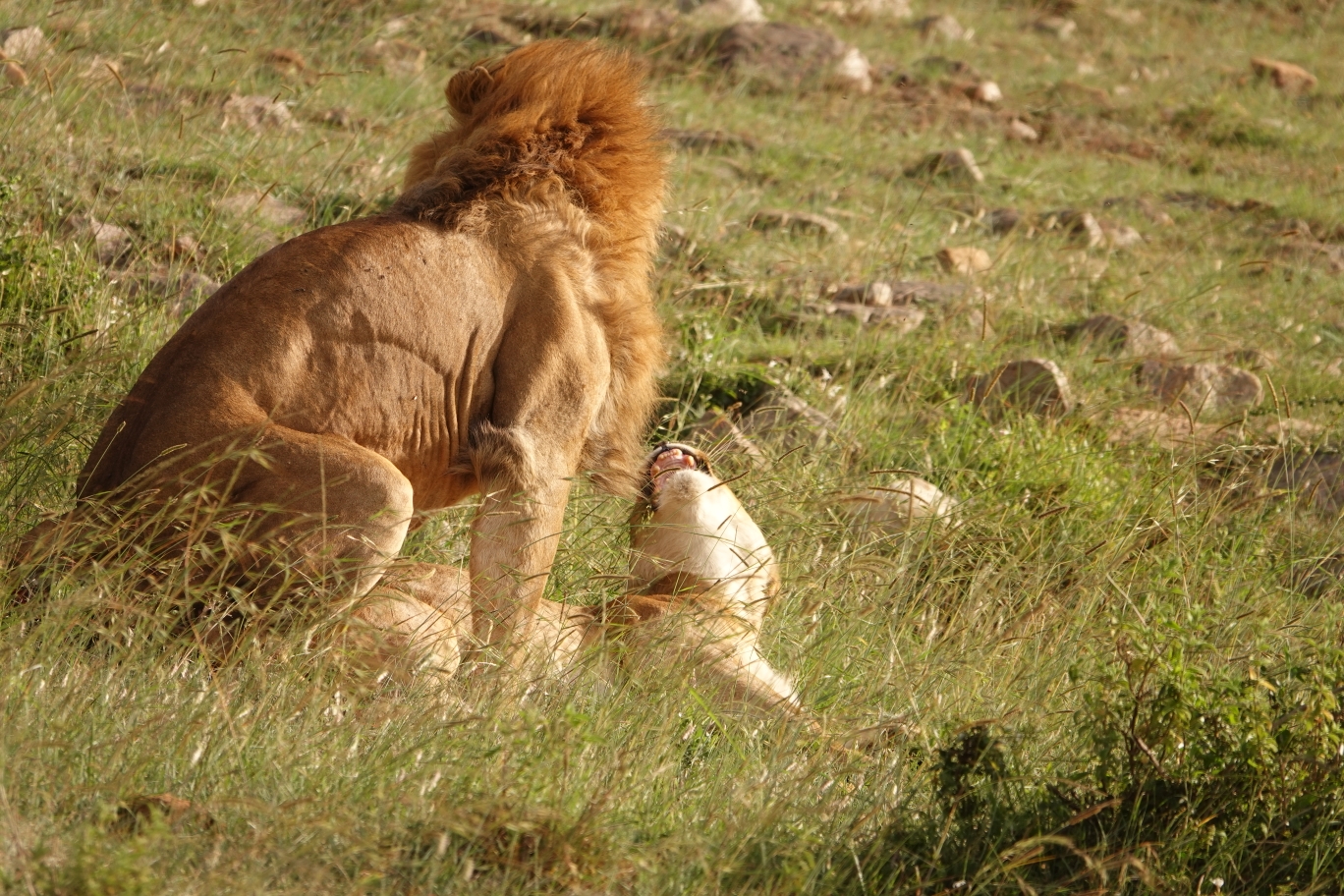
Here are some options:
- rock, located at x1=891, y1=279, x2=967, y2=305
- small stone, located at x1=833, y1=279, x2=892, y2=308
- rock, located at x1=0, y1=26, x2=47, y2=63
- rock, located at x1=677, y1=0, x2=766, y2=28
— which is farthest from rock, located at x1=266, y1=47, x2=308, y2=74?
rock, located at x1=677, y1=0, x2=766, y2=28

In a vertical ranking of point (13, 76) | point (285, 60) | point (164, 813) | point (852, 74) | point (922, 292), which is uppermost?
point (164, 813)

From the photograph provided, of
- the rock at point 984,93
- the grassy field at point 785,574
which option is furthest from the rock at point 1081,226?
the rock at point 984,93

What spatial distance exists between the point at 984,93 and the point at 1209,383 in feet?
18.9

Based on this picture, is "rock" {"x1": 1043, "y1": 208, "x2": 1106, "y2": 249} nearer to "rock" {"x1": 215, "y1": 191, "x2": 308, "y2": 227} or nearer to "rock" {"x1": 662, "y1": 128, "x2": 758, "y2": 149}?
"rock" {"x1": 662, "y1": 128, "x2": 758, "y2": 149}

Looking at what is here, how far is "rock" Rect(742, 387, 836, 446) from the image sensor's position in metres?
5.67

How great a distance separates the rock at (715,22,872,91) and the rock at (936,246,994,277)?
3000 mm

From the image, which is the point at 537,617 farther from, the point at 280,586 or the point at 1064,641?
the point at 1064,641

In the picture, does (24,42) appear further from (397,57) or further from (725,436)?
(725,436)

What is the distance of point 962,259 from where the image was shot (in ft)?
26.9

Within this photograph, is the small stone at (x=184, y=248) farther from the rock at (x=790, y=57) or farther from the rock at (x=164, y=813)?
the rock at (x=790, y=57)

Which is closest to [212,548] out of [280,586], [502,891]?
[280,586]

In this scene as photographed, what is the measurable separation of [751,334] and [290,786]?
451 cm

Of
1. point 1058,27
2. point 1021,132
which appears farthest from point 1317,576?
point 1058,27

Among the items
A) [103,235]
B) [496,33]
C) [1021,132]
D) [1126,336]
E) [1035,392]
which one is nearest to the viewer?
[103,235]
